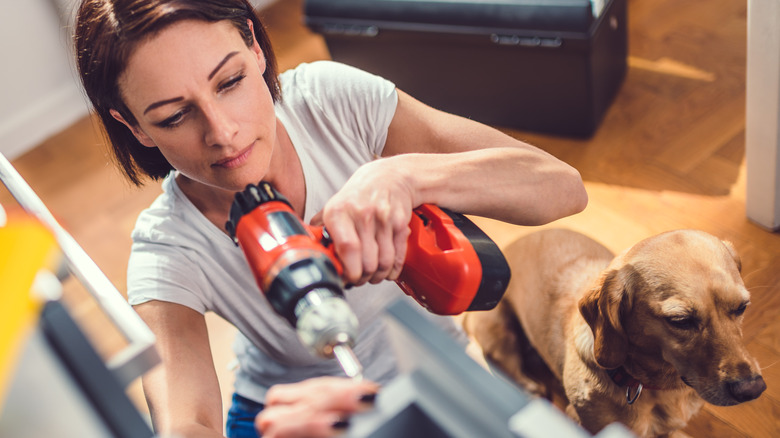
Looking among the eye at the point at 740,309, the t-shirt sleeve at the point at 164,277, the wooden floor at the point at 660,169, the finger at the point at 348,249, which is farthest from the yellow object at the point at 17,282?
the eye at the point at 740,309

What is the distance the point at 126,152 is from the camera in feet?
3.40

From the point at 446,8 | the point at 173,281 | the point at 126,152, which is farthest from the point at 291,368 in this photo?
the point at 446,8

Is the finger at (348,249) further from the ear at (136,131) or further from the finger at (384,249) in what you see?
the ear at (136,131)

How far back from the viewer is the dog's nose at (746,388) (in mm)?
1016

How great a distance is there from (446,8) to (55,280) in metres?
1.66

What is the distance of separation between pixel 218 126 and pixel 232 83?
64 mm

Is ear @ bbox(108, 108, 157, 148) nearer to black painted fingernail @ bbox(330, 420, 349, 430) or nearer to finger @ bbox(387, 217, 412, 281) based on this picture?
finger @ bbox(387, 217, 412, 281)

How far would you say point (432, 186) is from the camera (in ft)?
2.79

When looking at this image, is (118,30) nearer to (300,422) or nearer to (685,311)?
(300,422)

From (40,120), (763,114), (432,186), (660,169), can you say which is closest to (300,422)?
(432,186)

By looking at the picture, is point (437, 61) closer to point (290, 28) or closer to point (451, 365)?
point (290, 28)

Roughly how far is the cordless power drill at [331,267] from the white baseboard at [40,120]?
2.20 m

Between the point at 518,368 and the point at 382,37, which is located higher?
the point at 382,37

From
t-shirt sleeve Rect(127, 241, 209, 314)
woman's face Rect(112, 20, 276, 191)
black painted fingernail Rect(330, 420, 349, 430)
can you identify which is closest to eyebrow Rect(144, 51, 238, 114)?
woman's face Rect(112, 20, 276, 191)
